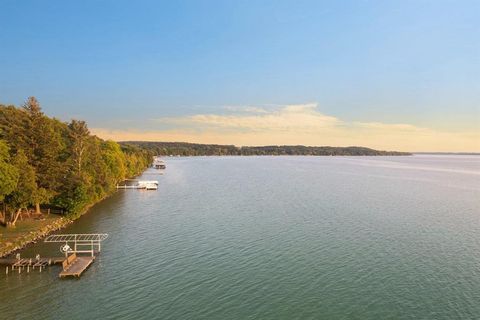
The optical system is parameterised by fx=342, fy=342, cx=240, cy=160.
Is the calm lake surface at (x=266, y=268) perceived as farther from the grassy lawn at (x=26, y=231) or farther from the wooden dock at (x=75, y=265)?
the grassy lawn at (x=26, y=231)

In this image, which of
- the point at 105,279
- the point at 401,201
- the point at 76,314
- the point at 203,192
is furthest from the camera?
the point at 203,192

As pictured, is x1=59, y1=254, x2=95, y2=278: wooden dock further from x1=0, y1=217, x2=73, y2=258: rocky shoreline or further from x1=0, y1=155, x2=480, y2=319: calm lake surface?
x1=0, y1=217, x2=73, y2=258: rocky shoreline

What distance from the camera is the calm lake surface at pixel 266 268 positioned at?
1235 inches

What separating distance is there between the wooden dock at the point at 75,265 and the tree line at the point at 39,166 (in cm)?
1285

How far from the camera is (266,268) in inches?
1624

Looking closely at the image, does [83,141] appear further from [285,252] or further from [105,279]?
[285,252]

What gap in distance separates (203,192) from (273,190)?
23.4 metres

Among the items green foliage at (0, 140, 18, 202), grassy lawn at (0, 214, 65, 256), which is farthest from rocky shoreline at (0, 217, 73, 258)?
green foliage at (0, 140, 18, 202)

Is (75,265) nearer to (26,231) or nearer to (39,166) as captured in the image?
(26,231)

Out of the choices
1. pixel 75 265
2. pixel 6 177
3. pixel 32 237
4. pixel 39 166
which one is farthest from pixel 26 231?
pixel 75 265

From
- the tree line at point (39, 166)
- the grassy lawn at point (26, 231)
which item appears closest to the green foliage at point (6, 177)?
the tree line at point (39, 166)

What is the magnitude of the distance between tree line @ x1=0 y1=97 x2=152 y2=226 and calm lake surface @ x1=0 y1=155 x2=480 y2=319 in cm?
673

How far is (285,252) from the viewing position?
47094 mm

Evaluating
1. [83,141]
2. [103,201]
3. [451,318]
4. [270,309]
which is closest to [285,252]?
[270,309]
